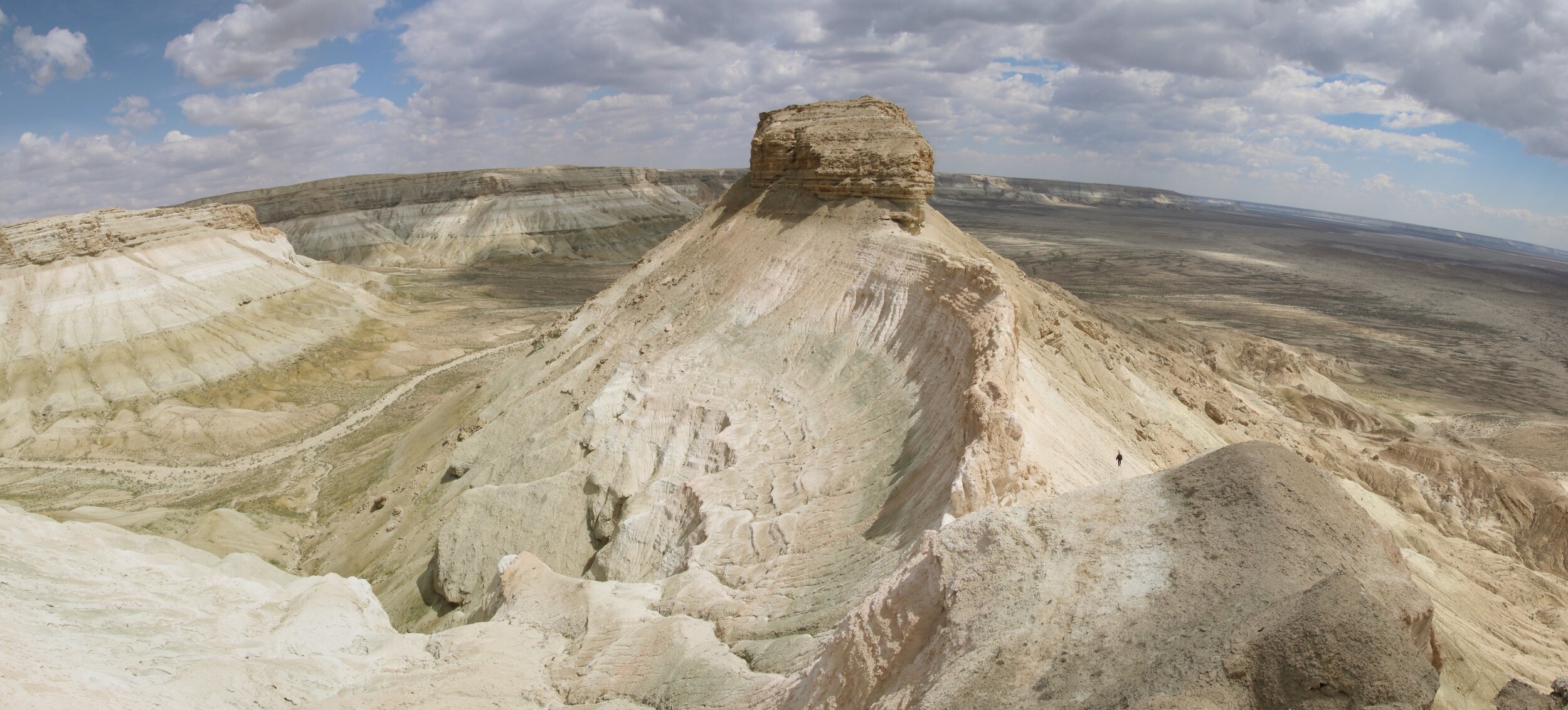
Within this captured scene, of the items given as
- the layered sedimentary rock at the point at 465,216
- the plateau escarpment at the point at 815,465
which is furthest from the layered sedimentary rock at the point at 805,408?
the layered sedimentary rock at the point at 465,216

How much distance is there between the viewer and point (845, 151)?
20797 mm

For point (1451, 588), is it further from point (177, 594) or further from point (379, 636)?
point (177, 594)

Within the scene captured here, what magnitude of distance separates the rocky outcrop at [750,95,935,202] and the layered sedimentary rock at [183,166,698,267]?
6219 centimetres

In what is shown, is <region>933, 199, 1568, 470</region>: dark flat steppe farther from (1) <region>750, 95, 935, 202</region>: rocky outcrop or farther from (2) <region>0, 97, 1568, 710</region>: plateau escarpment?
(1) <region>750, 95, 935, 202</region>: rocky outcrop

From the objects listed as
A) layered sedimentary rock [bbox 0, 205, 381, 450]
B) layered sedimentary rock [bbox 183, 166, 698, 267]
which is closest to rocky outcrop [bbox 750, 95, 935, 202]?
layered sedimentary rock [bbox 0, 205, 381, 450]

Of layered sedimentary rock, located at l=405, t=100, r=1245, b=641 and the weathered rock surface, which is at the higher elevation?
layered sedimentary rock, located at l=405, t=100, r=1245, b=641

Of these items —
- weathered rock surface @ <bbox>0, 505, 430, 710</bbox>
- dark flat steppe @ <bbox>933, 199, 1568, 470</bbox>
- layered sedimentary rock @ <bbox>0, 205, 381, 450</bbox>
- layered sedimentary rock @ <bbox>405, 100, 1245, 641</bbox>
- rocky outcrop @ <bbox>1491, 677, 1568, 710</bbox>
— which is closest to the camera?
rocky outcrop @ <bbox>1491, 677, 1568, 710</bbox>

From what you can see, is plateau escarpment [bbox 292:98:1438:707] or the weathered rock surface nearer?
plateau escarpment [bbox 292:98:1438:707]

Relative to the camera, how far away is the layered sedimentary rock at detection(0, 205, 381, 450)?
1276 inches

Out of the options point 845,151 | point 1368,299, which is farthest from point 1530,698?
point 1368,299

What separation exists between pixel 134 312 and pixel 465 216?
5384 centimetres

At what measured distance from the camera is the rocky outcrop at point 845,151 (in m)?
19.8

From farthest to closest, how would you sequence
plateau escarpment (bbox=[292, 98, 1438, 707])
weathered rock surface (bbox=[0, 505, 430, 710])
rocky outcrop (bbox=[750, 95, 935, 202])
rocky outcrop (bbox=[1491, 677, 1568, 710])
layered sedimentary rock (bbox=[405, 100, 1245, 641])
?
rocky outcrop (bbox=[750, 95, 935, 202])
layered sedimentary rock (bbox=[405, 100, 1245, 641])
weathered rock surface (bbox=[0, 505, 430, 710])
plateau escarpment (bbox=[292, 98, 1438, 707])
rocky outcrop (bbox=[1491, 677, 1568, 710])

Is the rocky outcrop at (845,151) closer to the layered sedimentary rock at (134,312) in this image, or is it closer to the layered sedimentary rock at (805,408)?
the layered sedimentary rock at (805,408)
